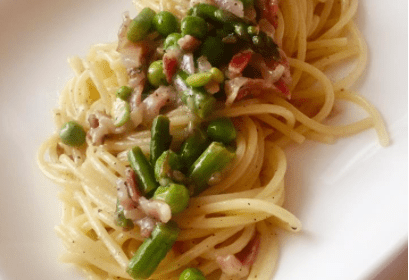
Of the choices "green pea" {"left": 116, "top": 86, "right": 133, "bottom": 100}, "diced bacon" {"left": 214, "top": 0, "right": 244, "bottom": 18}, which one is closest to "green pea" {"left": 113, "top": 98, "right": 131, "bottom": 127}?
"green pea" {"left": 116, "top": 86, "right": 133, "bottom": 100}

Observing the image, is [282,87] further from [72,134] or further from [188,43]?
[72,134]

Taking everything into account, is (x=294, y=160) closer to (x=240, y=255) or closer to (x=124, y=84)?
(x=240, y=255)

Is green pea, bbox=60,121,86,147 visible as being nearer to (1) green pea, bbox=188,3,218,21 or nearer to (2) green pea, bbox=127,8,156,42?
(2) green pea, bbox=127,8,156,42

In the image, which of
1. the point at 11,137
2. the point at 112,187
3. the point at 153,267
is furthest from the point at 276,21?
the point at 11,137

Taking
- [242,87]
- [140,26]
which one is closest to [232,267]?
[242,87]

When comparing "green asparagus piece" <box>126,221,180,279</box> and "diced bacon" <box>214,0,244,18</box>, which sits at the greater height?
"diced bacon" <box>214,0,244,18</box>

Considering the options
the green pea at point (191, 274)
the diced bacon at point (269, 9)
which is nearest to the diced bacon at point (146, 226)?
the green pea at point (191, 274)

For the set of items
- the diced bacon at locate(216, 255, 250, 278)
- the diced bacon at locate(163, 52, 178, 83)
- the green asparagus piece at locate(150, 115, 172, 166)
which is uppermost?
the diced bacon at locate(163, 52, 178, 83)
